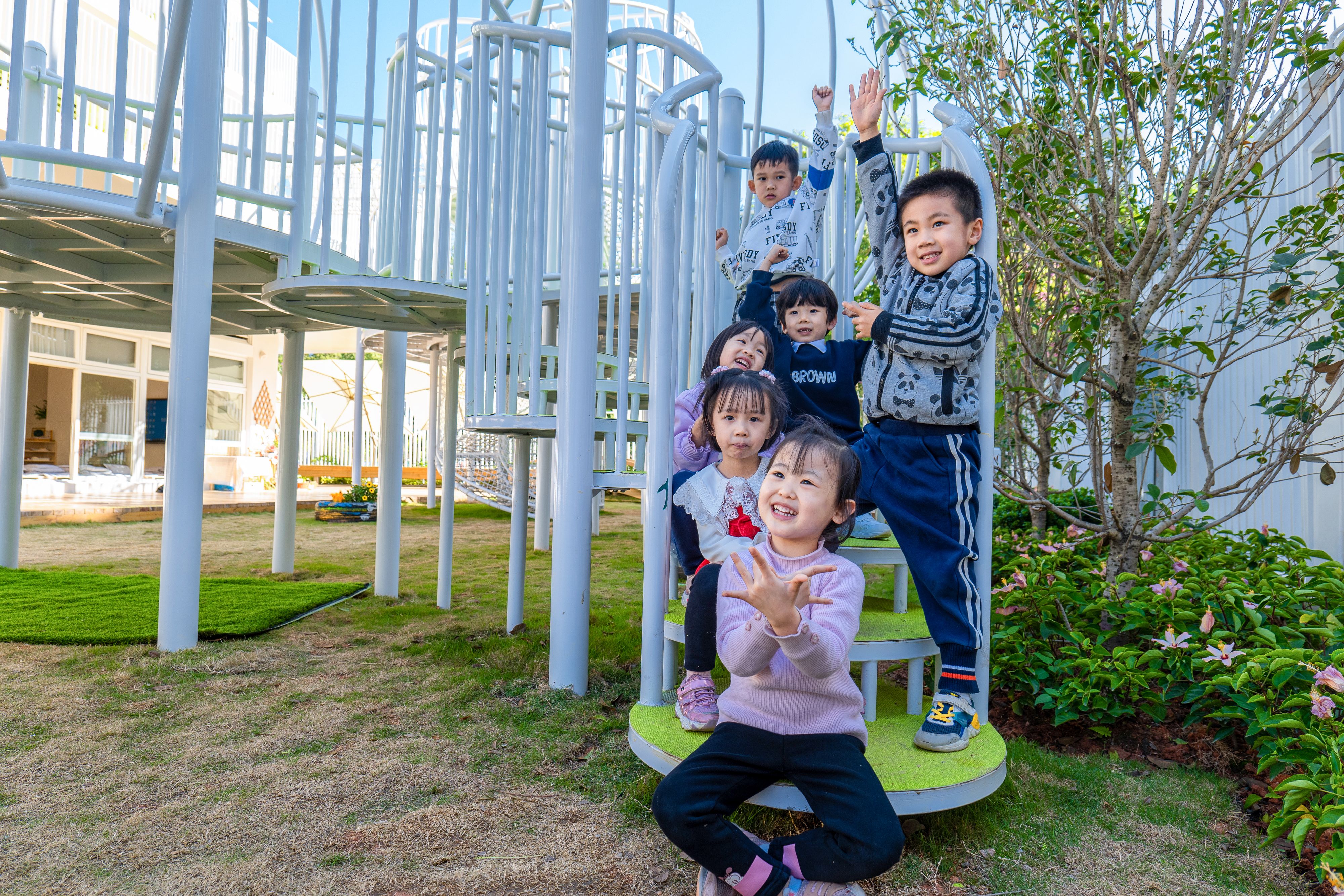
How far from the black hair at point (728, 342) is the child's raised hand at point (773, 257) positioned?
55 centimetres

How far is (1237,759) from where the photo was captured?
2262mm

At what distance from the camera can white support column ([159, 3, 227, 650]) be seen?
3.12 meters

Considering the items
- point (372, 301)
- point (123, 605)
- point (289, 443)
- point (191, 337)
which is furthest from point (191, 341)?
point (289, 443)

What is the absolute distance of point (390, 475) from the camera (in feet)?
14.9

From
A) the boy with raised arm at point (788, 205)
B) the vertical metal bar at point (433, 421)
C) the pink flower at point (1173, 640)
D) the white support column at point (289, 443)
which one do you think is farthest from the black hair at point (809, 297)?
the vertical metal bar at point (433, 421)

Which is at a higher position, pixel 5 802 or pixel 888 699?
pixel 888 699

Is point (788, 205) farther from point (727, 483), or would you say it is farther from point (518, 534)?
point (518, 534)

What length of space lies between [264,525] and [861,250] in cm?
690

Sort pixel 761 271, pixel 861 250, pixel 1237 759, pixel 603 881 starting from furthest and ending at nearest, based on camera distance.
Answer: pixel 861 250 < pixel 761 271 < pixel 1237 759 < pixel 603 881

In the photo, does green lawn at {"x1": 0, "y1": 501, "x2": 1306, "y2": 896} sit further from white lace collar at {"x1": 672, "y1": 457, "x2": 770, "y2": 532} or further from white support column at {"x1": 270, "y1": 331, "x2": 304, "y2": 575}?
white support column at {"x1": 270, "y1": 331, "x2": 304, "y2": 575}

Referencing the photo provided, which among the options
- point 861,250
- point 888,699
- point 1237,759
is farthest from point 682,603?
point 861,250

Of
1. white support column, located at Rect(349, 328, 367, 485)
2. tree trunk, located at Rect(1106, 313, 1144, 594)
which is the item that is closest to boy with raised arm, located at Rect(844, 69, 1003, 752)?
tree trunk, located at Rect(1106, 313, 1144, 594)

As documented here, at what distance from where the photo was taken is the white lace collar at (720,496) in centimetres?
207

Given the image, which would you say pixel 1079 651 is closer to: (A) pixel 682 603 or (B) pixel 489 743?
(A) pixel 682 603
